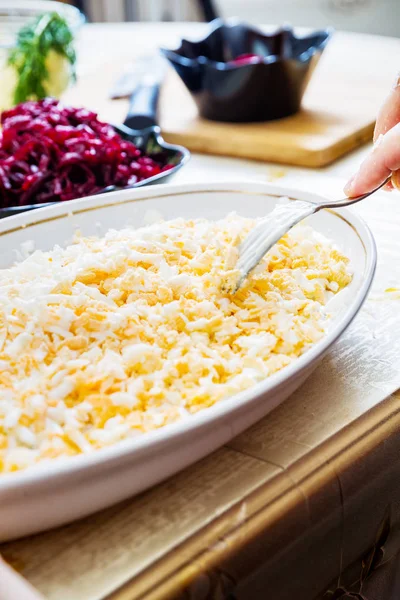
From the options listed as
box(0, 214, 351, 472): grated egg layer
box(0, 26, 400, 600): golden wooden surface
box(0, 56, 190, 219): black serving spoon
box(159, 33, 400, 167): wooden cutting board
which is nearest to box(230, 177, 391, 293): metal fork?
box(0, 214, 351, 472): grated egg layer

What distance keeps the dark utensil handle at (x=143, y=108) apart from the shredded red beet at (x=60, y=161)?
0.75ft

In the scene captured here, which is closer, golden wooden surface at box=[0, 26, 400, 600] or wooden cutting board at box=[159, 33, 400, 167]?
golden wooden surface at box=[0, 26, 400, 600]

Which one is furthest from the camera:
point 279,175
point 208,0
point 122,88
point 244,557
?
point 208,0

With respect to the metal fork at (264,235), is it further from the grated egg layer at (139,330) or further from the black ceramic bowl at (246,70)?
the black ceramic bowl at (246,70)

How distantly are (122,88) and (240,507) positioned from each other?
5.23 ft

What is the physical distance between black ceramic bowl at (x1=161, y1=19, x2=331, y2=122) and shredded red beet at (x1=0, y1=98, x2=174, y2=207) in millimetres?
407

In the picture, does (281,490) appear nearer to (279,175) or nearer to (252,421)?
(252,421)

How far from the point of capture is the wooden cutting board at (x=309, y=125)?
1649 mm

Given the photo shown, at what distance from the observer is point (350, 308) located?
2.39 feet

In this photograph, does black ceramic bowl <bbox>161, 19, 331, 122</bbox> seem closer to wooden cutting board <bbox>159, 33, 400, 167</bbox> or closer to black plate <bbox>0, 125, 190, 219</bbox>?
wooden cutting board <bbox>159, 33, 400, 167</bbox>

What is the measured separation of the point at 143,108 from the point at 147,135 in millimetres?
273

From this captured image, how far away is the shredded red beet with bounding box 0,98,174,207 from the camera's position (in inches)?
50.5

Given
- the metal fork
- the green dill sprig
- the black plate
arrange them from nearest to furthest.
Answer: the metal fork → the black plate → the green dill sprig

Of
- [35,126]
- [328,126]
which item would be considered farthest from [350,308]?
[328,126]
